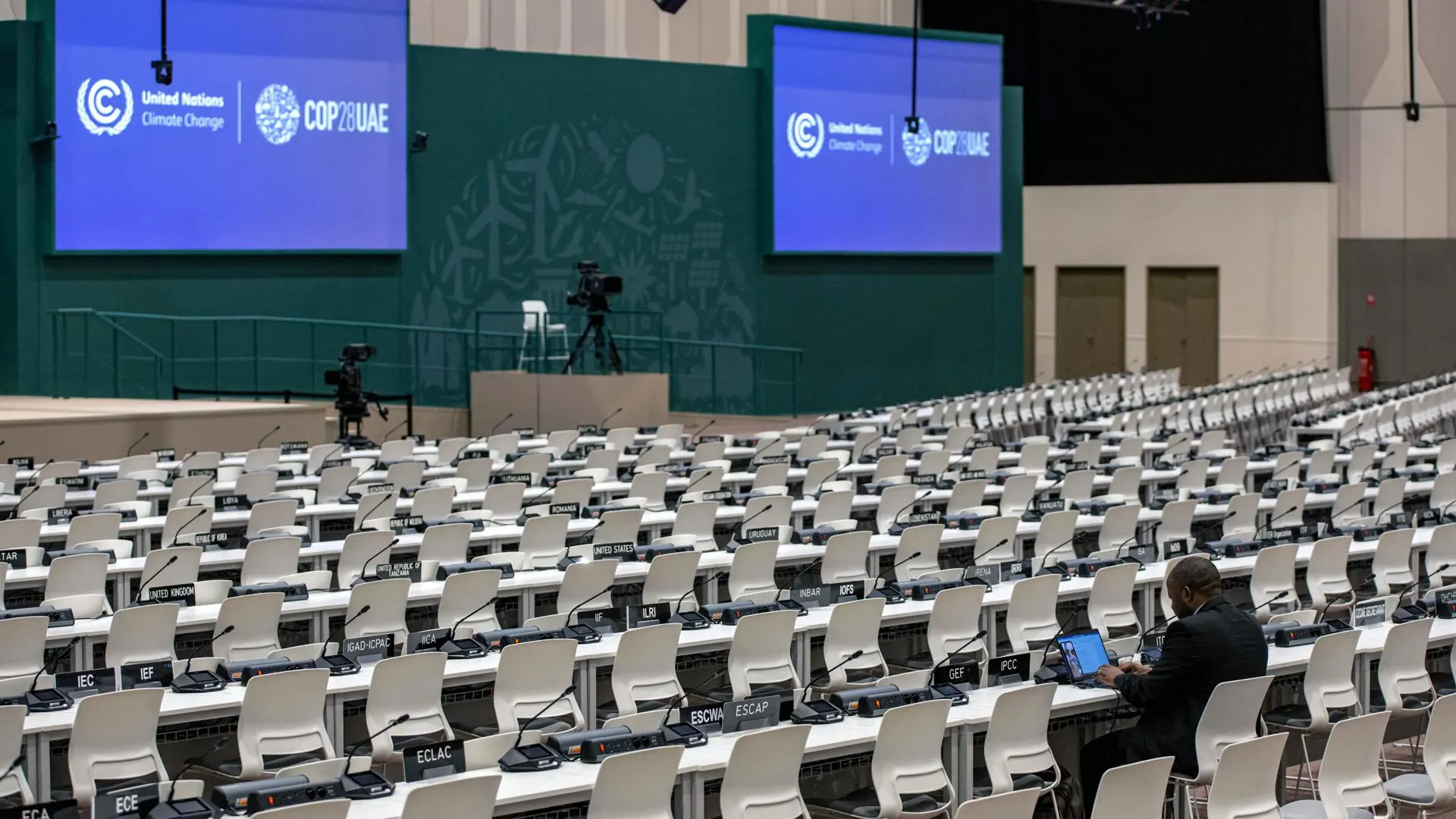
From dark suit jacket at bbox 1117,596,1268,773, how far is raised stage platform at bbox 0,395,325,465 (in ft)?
35.7

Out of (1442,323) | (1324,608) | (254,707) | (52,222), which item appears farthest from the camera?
(1442,323)

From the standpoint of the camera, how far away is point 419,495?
11516 mm

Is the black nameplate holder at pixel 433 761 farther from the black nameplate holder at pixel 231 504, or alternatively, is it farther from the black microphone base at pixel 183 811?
the black nameplate holder at pixel 231 504

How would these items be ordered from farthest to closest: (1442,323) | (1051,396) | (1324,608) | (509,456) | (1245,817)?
(1442,323) → (1051,396) → (509,456) → (1324,608) → (1245,817)

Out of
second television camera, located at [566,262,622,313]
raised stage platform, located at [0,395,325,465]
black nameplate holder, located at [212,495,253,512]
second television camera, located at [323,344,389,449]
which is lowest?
black nameplate holder, located at [212,495,253,512]

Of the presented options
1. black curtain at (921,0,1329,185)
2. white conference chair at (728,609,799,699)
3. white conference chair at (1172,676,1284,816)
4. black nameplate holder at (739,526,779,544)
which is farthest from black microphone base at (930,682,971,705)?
black curtain at (921,0,1329,185)

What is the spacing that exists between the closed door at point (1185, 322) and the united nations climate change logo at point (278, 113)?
15.0 metres

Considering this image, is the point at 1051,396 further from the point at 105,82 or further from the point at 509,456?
the point at 105,82

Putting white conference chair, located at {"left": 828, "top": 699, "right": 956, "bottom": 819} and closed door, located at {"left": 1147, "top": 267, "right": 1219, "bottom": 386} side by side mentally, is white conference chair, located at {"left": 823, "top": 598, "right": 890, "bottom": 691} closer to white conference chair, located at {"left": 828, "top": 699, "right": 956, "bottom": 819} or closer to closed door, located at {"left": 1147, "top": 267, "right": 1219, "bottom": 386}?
white conference chair, located at {"left": 828, "top": 699, "right": 956, "bottom": 819}

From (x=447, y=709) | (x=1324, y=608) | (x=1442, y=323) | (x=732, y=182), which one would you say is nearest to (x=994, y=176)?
(x=732, y=182)

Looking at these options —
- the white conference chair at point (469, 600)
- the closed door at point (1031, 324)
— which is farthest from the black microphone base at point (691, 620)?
the closed door at point (1031, 324)

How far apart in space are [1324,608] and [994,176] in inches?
673

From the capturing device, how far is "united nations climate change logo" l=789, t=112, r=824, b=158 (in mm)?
23469

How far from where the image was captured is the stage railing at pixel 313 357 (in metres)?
18.8
